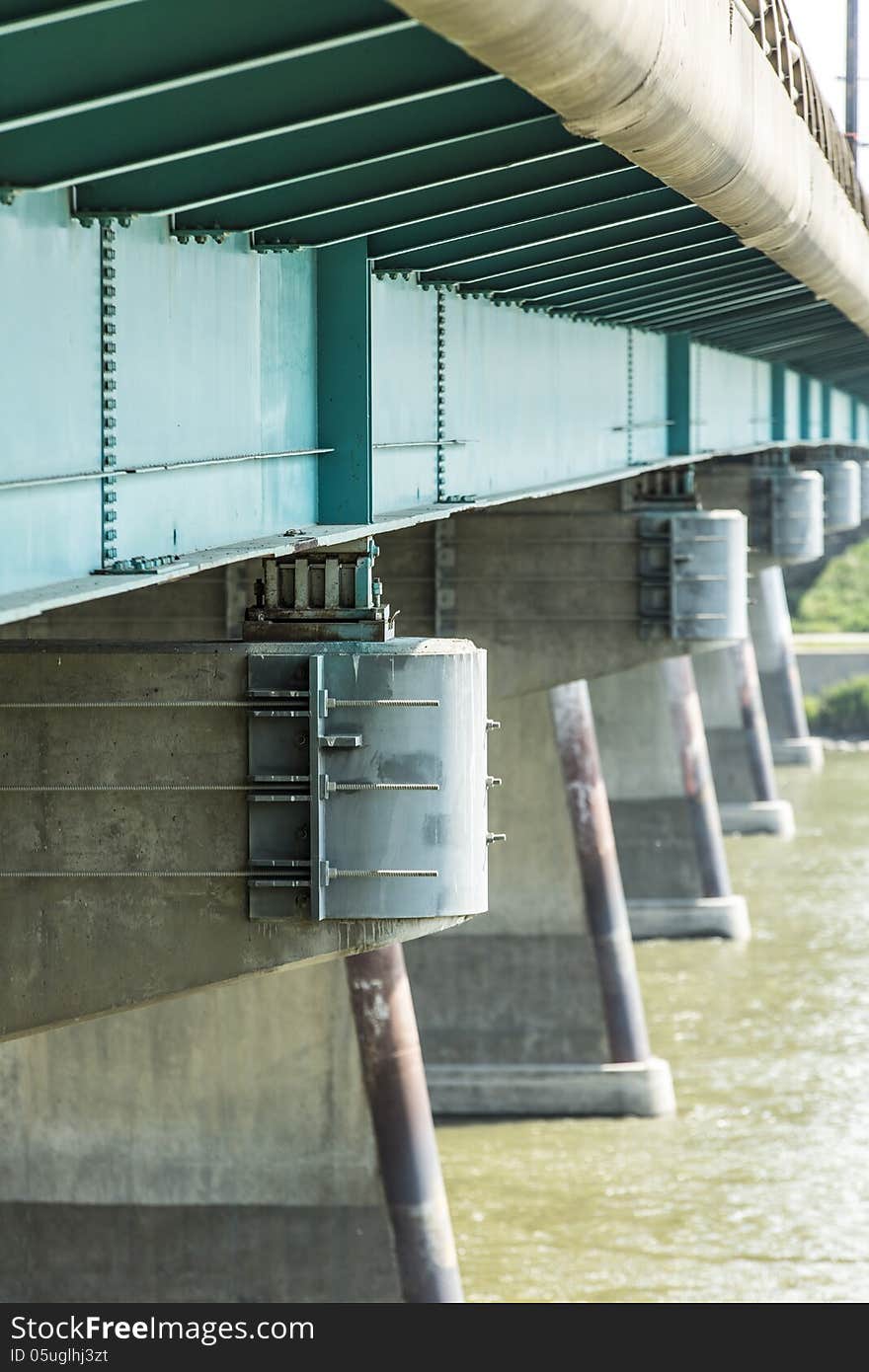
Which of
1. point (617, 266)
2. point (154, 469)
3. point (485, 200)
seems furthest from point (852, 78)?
point (154, 469)

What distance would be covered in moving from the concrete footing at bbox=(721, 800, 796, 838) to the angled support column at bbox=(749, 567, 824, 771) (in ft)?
23.4

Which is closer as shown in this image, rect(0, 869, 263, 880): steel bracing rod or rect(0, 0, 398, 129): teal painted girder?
rect(0, 0, 398, 129): teal painted girder

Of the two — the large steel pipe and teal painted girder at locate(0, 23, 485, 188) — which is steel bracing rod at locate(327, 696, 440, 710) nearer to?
the large steel pipe

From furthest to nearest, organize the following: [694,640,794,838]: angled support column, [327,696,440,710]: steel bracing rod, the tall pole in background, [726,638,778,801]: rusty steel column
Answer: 1. [726,638,778,801]: rusty steel column
2. [694,640,794,838]: angled support column
3. the tall pole in background
4. [327,696,440,710]: steel bracing rod

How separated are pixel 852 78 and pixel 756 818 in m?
24.8

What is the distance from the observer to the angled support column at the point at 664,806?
108 ft

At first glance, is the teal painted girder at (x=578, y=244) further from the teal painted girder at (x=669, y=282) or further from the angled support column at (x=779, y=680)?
the angled support column at (x=779, y=680)

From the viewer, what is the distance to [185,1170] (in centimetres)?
1641

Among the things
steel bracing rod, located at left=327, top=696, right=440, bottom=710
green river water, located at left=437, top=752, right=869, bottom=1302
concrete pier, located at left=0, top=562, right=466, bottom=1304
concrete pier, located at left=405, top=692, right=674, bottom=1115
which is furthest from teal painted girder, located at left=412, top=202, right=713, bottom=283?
concrete pier, located at left=405, top=692, right=674, bottom=1115

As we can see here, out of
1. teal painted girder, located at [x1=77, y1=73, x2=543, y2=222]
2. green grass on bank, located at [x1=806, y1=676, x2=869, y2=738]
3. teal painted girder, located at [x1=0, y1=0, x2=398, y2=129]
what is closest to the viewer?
teal painted girder, located at [x1=0, y1=0, x2=398, y2=129]

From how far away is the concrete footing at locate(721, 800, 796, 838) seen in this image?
4281 cm

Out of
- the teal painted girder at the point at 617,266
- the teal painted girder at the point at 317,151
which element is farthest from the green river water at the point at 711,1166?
the teal painted girder at the point at 317,151

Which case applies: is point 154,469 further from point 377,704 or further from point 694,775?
point 694,775

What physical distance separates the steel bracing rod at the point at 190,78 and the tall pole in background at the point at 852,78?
483 inches
